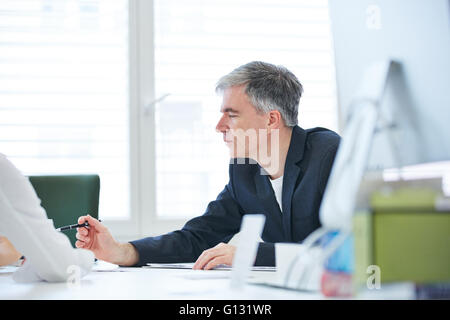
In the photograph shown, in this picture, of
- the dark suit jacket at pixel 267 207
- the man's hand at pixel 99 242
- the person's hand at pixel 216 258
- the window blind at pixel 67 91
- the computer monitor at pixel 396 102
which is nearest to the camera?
the computer monitor at pixel 396 102

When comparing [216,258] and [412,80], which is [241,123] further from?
[412,80]

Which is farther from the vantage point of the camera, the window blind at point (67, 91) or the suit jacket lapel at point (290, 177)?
the window blind at point (67, 91)

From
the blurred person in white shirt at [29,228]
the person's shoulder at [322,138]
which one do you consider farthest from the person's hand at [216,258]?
the person's shoulder at [322,138]

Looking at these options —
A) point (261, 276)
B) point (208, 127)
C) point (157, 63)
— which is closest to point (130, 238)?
point (208, 127)

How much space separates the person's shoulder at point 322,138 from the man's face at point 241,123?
16cm

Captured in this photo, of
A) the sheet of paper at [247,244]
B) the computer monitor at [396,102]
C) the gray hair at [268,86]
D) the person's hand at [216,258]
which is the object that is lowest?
the person's hand at [216,258]

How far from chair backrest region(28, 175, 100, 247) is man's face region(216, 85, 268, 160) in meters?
0.50

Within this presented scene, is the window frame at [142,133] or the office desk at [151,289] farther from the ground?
the window frame at [142,133]

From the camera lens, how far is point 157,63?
8.79ft

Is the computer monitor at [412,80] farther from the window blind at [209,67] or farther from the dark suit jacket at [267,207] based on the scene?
the window blind at [209,67]

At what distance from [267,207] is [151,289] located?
34.9 inches

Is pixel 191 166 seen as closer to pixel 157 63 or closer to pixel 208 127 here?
pixel 208 127

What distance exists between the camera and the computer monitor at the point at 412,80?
738mm

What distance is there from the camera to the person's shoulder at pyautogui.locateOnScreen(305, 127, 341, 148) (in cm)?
170
